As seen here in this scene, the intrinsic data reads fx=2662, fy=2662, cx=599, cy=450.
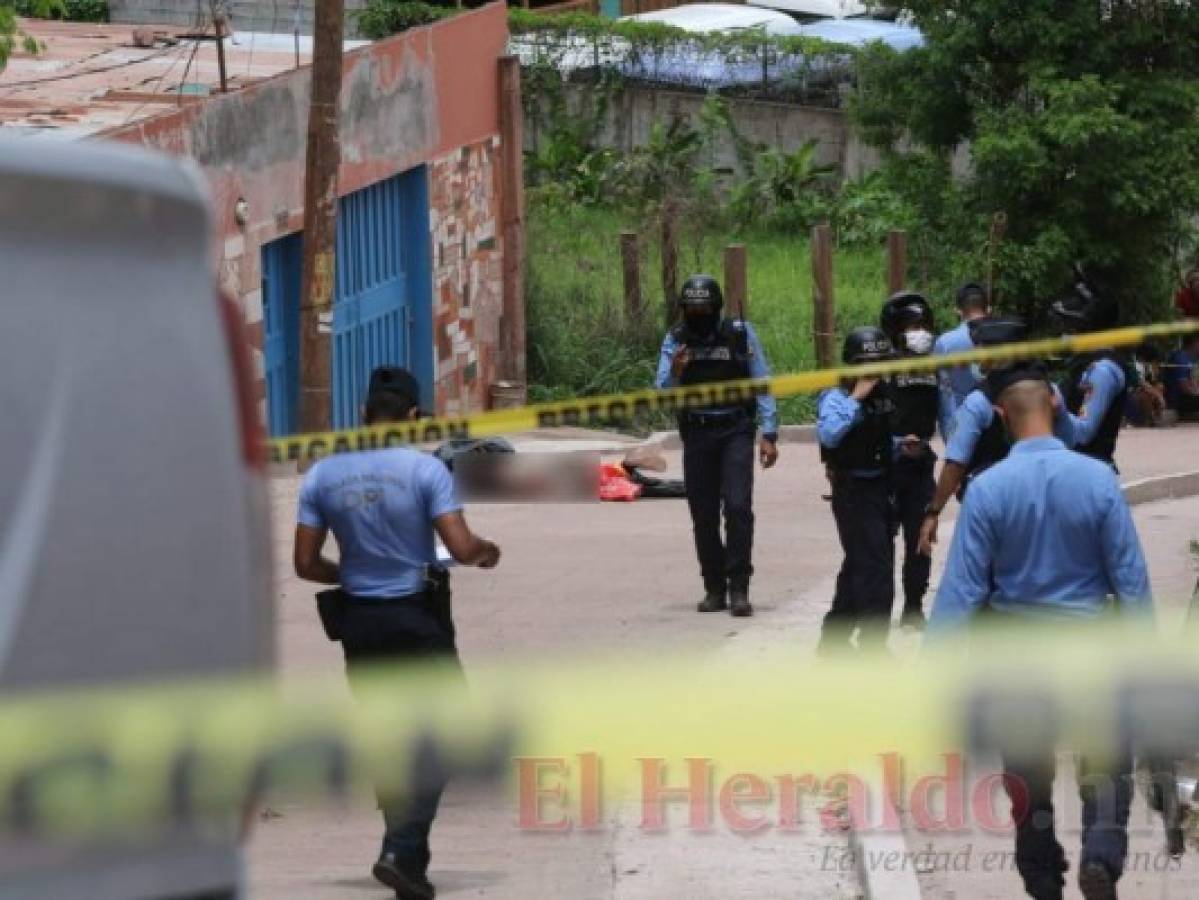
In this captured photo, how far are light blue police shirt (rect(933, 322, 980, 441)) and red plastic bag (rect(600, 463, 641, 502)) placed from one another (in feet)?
19.8

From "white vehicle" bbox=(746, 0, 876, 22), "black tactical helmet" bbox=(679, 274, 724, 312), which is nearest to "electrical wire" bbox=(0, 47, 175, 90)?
"black tactical helmet" bbox=(679, 274, 724, 312)

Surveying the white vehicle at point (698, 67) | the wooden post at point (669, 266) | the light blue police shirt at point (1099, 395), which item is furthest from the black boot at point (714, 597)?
the white vehicle at point (698, 67)

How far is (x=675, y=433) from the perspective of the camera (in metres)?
23.0

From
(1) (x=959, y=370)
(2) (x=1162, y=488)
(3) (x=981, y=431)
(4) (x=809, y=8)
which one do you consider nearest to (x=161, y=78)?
(2) (x=1162, y=488)

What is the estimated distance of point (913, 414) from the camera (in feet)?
39.1

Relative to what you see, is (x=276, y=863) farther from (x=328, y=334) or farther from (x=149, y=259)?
(x=328, y=334)

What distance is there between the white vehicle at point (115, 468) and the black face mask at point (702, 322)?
28.3 ft

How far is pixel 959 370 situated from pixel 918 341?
1.12 metres

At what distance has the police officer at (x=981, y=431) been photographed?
959 centimetres

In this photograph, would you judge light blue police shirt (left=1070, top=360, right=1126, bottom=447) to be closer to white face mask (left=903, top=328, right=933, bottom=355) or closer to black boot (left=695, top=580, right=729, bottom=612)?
white face mask (left=903, top=328, right=933, bottom=355)

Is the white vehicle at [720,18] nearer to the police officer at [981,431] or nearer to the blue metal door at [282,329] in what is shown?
the blue metal door at [282,329]

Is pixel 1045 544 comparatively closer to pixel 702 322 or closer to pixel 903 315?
pixel 903 315

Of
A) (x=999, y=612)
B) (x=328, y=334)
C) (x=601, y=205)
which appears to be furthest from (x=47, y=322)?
(x=601, y=205)

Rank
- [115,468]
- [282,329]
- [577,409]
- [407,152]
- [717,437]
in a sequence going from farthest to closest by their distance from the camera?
[407,152] → [282,329] → [717,437] → [577,409] → [115,468]
